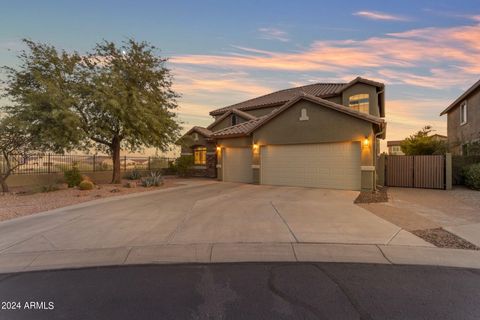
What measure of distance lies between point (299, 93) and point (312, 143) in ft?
22.3

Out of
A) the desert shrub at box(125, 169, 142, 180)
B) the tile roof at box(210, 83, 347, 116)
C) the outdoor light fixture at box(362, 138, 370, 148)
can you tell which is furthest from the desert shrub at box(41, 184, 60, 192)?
the tile roof at box(210, 83, 347, 116)

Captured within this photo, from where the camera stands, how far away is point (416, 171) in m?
15.5

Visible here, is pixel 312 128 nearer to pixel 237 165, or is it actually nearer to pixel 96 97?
pixel 237 165

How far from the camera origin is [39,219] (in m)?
7.91

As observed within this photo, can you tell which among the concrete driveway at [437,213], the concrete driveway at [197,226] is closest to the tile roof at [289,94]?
the concrete driveway at [437,213]

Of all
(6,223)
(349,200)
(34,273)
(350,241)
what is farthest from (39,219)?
(349,200)

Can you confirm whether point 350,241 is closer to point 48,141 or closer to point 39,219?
point 39,219

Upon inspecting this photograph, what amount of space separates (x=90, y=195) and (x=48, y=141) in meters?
4.26

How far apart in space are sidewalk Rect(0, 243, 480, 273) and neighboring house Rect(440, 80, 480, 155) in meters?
17.9

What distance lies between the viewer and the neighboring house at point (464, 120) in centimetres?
1817

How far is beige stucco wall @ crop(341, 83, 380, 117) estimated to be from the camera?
19.5 m

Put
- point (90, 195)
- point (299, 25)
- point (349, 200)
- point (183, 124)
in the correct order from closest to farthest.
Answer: point (349, 200) < point (90, 195) < point (299, 25) < point (183, 124)

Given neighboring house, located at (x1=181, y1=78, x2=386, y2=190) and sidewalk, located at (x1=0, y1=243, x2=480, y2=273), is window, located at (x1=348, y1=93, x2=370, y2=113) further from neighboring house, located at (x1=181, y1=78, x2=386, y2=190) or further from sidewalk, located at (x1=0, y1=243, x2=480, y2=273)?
sidewalk, located at (x1=0, y1=243, x2=480, y2=273)

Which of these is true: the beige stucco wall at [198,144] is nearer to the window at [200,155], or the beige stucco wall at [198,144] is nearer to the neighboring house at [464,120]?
the window at [200,155]
